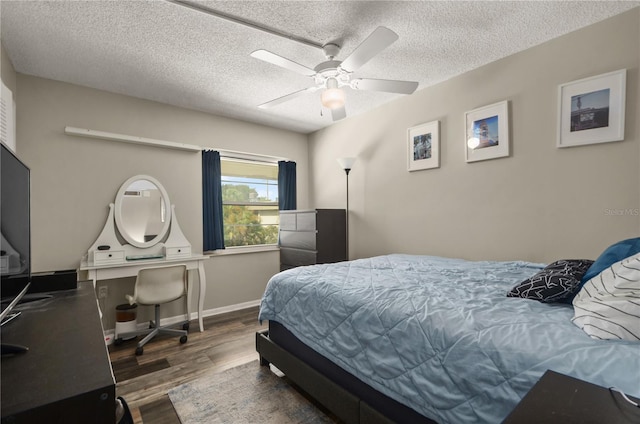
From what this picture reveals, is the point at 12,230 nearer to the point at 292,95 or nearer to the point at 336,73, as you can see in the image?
the point at 292,95

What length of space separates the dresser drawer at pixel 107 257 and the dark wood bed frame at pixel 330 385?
1.74 meters

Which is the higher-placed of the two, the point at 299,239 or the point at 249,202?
the point at 249,202

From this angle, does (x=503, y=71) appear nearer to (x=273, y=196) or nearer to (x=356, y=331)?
(x=356, y=331)

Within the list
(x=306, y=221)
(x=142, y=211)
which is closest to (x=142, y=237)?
(x=142, y=211)

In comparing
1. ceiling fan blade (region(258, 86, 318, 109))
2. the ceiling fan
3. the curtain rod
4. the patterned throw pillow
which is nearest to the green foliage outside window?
the curtain rod

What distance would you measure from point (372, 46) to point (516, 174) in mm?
1680

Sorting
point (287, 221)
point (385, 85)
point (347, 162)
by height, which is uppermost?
point (385, 85)

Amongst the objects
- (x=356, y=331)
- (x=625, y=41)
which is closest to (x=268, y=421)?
(x=356, y=331)

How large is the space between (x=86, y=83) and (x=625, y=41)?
14.5ft

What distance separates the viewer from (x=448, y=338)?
1.22 m

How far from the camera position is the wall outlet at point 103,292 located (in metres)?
3.06

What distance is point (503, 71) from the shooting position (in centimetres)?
262

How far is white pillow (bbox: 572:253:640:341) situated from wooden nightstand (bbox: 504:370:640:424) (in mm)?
396

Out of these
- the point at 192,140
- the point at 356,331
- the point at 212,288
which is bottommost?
the point at 212,288
